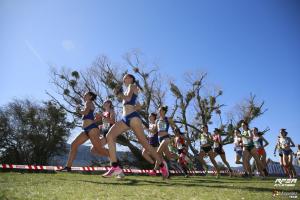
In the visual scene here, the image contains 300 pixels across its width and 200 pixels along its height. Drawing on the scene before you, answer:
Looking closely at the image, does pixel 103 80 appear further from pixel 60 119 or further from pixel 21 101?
pixel 21 101

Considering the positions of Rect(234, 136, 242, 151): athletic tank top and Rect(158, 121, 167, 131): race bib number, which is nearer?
Rect(158, 121, 167, 131): race bib number

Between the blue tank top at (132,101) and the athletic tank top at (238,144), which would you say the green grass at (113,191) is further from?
the athletic tank top at (238,144)

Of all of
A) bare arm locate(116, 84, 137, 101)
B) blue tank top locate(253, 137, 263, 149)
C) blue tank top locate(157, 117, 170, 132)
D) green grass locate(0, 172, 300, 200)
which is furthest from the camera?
blue tank top locate(253, 137, 263, 149)

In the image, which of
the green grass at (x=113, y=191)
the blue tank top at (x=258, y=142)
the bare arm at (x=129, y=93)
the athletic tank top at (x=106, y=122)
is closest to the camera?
the green grass at (x=113, y=191)

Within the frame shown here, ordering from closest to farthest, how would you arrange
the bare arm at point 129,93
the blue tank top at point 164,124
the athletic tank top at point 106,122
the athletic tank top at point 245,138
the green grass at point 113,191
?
1. the green grass at point 113,191
2. the bare arm at point 129,93
3. the athletic tank top at point 106,122
4. the blue tank top at point 164,124
5. the athletic tank top at point 245,138

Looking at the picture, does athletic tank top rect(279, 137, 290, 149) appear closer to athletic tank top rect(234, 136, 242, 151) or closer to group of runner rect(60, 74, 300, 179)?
group of runner rect(60, 74, 300, 179)

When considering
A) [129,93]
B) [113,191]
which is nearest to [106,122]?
[129,93]

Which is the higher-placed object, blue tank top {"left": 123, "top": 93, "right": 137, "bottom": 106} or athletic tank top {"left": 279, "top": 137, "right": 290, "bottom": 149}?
blue tank top {"left": 123, "top": 93, "right": 137, "bottom": 106}

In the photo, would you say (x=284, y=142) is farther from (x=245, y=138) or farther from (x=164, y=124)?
(x=164, y=124)

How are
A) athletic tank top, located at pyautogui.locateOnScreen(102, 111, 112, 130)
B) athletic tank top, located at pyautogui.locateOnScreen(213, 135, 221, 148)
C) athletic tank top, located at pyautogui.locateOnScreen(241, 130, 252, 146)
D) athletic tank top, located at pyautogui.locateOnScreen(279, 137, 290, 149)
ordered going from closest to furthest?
athletic tank top, located at pyautogui.locateOnScreen(102, 111, 112, 130), athletic tank top, located at pyautogui.locateOnScreen(279, 137, 290, 149), athletic tank top, located at pyautogui.locateOnScreen(241, 130, 252, 146), athletic tank top, located at pyautogui.locateOnScreen(213, 135, 221, 148)

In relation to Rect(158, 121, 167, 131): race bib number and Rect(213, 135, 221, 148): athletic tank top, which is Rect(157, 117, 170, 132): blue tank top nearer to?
Rect(158, 121, 167, 131): race bib number

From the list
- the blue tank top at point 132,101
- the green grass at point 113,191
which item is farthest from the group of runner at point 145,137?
the green grass at point 113,191

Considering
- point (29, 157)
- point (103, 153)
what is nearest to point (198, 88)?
point (29, 157)

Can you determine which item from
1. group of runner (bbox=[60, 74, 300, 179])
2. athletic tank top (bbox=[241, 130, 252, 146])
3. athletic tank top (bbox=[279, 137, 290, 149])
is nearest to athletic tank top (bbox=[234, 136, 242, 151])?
group of runner (bbox=[60, 74, 300, 179])
